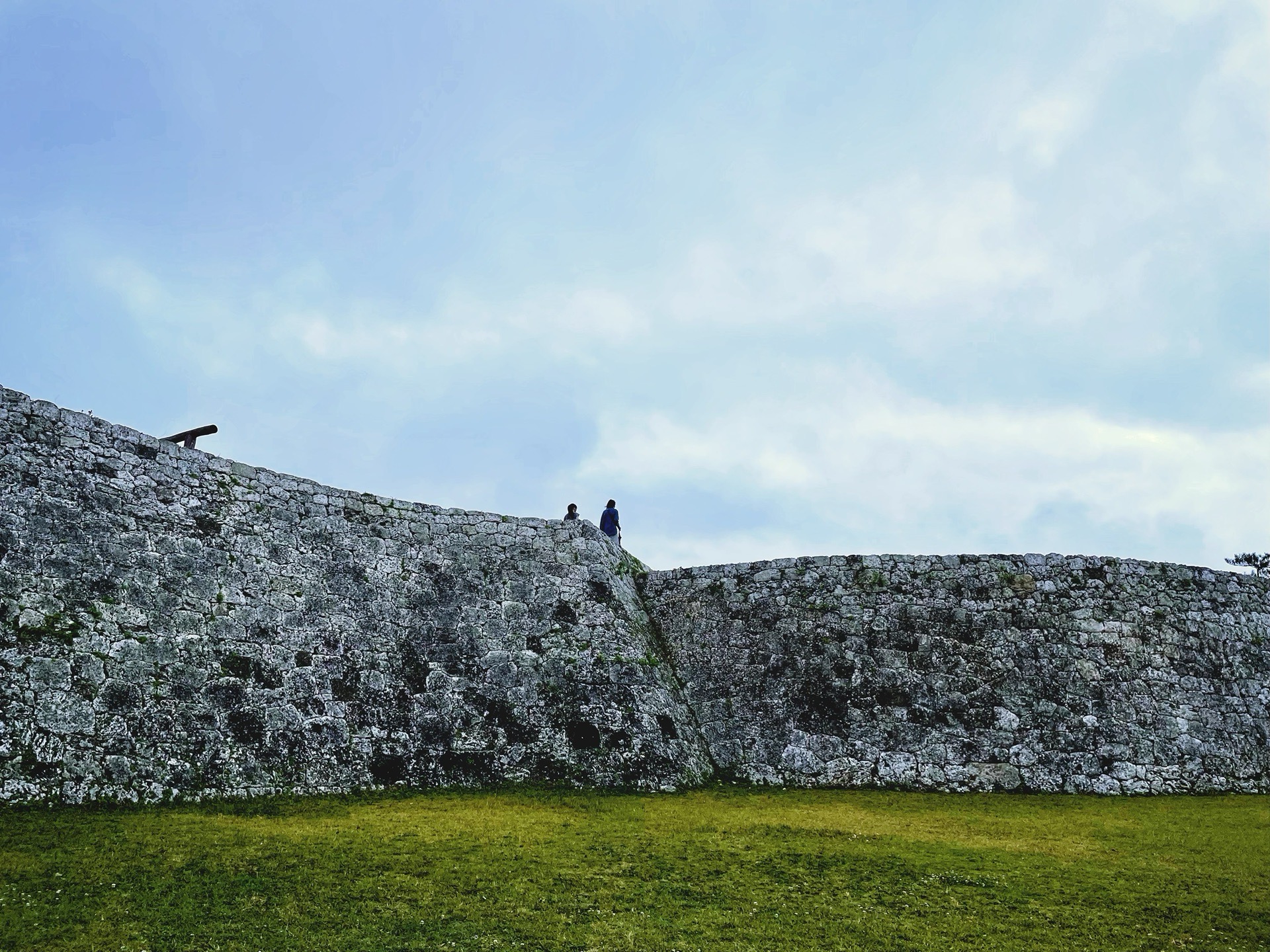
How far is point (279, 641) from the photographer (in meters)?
13.4

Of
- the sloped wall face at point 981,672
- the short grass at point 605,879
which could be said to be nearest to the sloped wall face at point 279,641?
the short grass at point 605,879

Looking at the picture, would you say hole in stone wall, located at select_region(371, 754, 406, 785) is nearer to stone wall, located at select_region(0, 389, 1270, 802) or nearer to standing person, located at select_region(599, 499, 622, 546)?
stone wall, located at select_region(0, 389, 1270, 802)

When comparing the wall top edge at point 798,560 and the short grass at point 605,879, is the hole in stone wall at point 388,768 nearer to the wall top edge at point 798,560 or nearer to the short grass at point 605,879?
the short grass at point 605,879

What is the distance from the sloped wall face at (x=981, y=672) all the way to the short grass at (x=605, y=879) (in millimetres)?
2495

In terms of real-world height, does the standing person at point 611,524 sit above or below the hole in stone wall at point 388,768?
above

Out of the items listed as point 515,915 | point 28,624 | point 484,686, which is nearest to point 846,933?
point 515,915

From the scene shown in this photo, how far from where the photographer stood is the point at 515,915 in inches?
300

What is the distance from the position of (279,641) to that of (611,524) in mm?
8571

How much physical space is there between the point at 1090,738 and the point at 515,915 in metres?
11.7

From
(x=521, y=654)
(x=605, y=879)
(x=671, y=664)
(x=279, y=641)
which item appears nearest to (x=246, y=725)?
(x=279, y=641)

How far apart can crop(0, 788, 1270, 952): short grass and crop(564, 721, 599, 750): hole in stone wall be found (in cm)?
179

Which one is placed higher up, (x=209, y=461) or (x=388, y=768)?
(x=209, y=461)

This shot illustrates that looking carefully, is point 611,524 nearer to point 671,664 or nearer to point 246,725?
point 671,664

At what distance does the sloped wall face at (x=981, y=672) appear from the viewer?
48.6 feet
